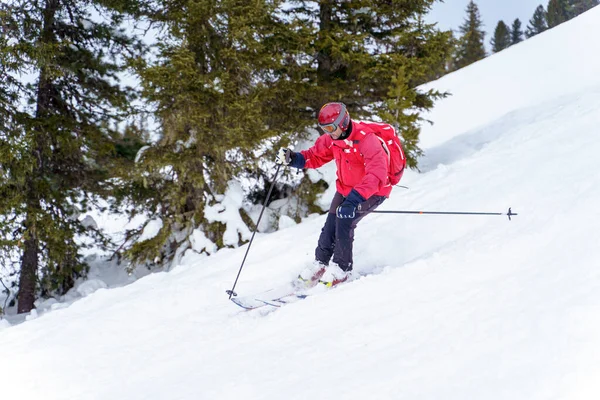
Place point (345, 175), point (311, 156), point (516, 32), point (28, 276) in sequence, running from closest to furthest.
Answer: point (345, 175) → point (311, 156) → point (28, 276) → point (516, 32)

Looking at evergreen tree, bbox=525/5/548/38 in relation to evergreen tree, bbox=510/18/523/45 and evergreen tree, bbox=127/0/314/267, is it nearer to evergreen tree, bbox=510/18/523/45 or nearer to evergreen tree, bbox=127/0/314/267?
evergreen tree, bbox=510/18/523/45

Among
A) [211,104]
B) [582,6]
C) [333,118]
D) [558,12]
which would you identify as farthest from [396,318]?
[582,6]

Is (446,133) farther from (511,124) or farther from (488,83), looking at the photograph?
(488,83)

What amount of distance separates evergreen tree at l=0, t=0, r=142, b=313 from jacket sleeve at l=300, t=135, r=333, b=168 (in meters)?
5.89

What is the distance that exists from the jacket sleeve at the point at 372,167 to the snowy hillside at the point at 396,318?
981 mm

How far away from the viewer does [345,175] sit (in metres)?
5.60

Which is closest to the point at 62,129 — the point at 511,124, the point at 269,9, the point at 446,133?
the point at 269,9

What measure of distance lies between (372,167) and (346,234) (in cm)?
92

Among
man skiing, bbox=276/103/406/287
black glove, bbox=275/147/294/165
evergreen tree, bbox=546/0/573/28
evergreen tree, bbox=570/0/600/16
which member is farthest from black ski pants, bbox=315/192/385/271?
evergreen tree, bbox=570/0/600/16

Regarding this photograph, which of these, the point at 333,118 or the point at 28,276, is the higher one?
the point at 333,118

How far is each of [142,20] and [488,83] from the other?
22761 mm

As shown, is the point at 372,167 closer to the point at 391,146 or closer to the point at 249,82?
the point at 391,146

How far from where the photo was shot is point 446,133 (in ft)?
70.4

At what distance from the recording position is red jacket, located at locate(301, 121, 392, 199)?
495 centimetres
